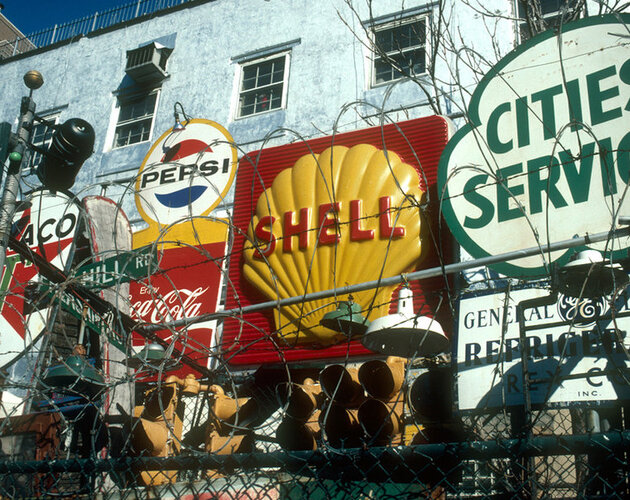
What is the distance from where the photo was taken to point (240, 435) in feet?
18.1

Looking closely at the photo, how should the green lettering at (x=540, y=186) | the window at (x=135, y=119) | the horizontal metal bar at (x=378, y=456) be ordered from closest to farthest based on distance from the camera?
the horizontal metal bar at (x=378, y=456), the green lettering at (x=540, y=186), the window at (x=135, y=119)

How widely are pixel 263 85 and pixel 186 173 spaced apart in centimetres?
226

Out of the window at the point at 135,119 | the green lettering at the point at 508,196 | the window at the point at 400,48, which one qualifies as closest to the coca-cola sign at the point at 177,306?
the window at the point at 135,119

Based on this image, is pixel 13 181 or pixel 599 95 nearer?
pixel 599 95

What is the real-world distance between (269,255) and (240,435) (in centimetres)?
291

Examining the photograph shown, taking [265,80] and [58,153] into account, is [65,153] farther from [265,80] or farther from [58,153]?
[265,80]

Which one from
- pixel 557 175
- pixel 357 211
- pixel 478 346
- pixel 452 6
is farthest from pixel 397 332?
pixel 452 6

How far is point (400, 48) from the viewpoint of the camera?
9609 millimetres

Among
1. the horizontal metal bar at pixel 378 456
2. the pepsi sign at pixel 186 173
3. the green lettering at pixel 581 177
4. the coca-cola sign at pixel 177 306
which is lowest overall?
the horizontal metal bar at pixel 378 456

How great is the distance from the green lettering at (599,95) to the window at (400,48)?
482 cm

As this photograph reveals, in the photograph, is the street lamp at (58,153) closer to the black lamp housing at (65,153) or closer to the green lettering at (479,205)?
the black lamp housing at (65,153)

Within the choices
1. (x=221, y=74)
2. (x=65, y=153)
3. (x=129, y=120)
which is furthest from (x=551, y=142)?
(x=129, y=120)

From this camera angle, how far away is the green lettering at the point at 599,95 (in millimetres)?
4703

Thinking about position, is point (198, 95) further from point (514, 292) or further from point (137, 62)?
point (514, 292)
